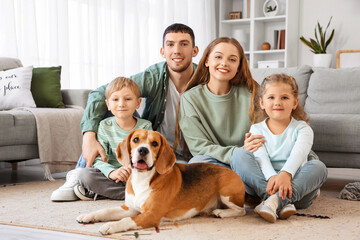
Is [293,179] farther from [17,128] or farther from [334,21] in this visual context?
[334,21]

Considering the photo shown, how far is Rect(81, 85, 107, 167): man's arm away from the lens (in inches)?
80.2

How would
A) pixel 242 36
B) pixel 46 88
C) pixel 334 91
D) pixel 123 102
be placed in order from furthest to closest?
pixel 242 36, pixel 46 88, pixel 334 91, pixel 123 102

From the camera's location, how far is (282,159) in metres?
1.79

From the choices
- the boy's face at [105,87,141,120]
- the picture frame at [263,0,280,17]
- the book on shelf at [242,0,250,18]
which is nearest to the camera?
the boy's face at [105,87,141,120]

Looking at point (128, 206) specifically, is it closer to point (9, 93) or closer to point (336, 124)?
point (336, 124)

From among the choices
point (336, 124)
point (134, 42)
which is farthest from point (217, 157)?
point (134, 42)

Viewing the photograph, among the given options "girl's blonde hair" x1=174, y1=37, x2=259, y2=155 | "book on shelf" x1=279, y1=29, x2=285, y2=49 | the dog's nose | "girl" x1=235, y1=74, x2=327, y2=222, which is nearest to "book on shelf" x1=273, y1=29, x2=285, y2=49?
"book on shelf" x1=279, y1=29, x2=285, y2=49

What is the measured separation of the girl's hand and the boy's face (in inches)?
20.3

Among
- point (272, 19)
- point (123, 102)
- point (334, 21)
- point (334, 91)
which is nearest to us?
point (123, 102)

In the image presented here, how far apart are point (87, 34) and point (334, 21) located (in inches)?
110

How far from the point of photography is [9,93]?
114 inches

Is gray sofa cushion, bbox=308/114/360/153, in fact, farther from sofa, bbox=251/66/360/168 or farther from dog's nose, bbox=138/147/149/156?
dog's nose, bbox=138/147/149/156

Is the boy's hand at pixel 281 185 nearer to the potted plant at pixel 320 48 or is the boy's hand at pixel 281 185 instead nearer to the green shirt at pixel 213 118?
the green shirt at pixel 213 118

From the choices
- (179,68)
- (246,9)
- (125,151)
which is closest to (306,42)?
(246,9)
